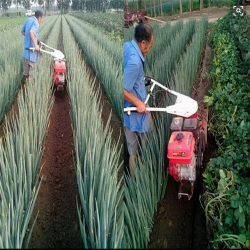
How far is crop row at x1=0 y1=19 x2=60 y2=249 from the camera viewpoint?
1436mm

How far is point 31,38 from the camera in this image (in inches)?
→ 142

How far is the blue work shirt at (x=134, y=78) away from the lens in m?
1.77

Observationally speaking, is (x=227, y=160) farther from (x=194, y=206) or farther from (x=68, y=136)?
(x=68, y=136)

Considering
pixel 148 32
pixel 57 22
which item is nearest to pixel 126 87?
pixel 148 32

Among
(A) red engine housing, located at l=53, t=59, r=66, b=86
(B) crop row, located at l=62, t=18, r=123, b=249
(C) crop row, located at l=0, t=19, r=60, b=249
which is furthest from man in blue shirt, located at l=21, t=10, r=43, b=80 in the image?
(B) crop row, located at l=62, t=18, r=123, b=249

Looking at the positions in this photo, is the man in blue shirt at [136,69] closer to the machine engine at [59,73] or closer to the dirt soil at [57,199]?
the dirt soil at [57,199]

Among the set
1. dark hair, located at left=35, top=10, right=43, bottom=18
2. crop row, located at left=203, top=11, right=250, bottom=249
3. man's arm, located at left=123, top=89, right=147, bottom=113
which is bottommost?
crop row, located at left=203, top=11, right=250, bottom=249

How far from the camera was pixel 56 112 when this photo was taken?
161 inches

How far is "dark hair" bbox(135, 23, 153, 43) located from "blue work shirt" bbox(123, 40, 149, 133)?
0.11ft

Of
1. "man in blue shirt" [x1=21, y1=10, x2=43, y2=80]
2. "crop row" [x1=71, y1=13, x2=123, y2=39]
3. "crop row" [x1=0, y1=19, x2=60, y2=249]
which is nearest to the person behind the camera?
"crop row" [x1=0, y1=19, x2=60, y2=249]

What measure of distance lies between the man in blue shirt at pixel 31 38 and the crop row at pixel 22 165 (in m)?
0.16

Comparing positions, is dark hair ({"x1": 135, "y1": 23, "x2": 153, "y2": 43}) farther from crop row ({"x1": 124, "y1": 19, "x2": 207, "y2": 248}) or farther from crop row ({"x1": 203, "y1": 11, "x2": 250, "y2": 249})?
crop row ({"x1": 203, "y1": 11, "x2": 250, "y2": 249})

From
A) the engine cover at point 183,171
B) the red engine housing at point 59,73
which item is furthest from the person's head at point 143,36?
the red engine housing at point 59,73

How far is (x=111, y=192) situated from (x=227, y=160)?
988 millimetres
